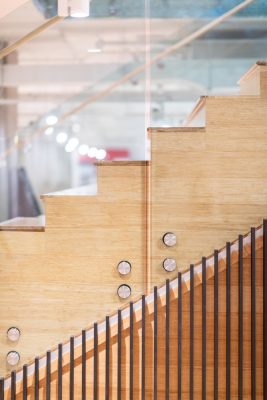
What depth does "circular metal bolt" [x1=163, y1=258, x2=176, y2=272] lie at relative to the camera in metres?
3.06

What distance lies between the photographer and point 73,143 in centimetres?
447

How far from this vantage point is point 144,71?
337 centimetres

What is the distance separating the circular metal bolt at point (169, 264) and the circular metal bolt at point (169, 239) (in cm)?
7

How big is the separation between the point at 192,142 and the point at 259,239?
1.71ft

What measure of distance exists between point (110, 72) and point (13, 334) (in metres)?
1.47

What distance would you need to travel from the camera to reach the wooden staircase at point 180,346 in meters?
2.83

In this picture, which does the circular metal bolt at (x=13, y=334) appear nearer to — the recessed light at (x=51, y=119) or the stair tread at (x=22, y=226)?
the stair tread at (x=22, y=226)

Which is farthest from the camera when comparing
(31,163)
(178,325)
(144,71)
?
(31,163)

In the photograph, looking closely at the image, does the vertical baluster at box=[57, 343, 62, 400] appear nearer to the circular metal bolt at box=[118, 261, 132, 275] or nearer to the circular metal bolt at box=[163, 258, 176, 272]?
the circular metal bolt at box=[118, 261, 132, 275]

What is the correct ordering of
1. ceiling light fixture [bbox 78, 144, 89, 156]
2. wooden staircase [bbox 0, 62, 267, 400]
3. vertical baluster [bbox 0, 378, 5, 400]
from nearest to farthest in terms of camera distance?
vertical baluster [bbox 0, 378, 5, 400] < wooden staircase [bbox 0, 62, 267, 400] < ceiling light fixture [bbox 78, 144, 89, 156]

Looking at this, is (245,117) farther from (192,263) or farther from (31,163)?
(31,163)

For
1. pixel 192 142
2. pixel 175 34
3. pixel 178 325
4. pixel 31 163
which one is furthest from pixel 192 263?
pixel 31 163

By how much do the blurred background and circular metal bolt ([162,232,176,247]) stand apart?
Result: 39 cm

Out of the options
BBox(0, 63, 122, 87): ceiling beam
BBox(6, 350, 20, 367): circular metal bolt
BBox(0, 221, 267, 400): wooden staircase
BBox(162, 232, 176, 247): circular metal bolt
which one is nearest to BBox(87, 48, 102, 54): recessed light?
BBox(0, 63, 122, 87): ceiling beam
